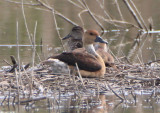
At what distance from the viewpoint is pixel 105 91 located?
6844 mm

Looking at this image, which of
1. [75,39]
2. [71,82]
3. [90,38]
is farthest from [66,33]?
[71,82]

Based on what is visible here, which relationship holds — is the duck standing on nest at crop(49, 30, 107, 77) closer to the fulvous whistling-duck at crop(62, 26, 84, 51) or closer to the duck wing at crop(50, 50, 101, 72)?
the duck wing at crop(50, 50, 101, 72)

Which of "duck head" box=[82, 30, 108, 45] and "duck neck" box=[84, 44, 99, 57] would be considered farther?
"duck head" box=[82, 30, 108, 45]

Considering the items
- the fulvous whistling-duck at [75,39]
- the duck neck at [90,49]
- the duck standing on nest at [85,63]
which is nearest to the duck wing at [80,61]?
the duck standing on nest at [85,63]

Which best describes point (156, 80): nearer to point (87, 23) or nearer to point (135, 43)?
point (135, 43)

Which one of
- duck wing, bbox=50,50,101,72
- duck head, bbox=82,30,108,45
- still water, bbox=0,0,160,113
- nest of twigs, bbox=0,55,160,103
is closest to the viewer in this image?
still water, bbox=0,0,160,113

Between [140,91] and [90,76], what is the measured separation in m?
0.99

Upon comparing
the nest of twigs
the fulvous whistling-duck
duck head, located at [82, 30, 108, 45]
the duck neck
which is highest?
the fulvous whistling-duck

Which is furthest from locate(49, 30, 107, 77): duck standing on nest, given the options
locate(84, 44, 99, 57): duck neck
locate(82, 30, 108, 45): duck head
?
locate(82, 30, 108, 45): duck head

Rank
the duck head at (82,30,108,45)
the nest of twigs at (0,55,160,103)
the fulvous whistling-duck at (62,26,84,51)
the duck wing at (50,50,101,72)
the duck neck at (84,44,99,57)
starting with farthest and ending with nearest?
1. the fulvous whistling-duck at (62,26,84,51)
2. the duck head at (82,30,108,45)
3. the duck neck at (84,44,99,57)
4. the duck wing at (50,50,101,72)
5. the nest of twigs at (0,55,160,103)

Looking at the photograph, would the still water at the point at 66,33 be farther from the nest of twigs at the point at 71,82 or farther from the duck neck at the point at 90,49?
the duck neck at the point at 90,49

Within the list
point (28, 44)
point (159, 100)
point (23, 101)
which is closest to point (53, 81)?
point (23, 101)

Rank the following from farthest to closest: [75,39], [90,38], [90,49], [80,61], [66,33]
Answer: [66,33] < [75,39] < [90,38] < [90,49] < [80,61]

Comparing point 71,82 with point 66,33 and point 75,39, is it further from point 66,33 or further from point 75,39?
point 66,33
